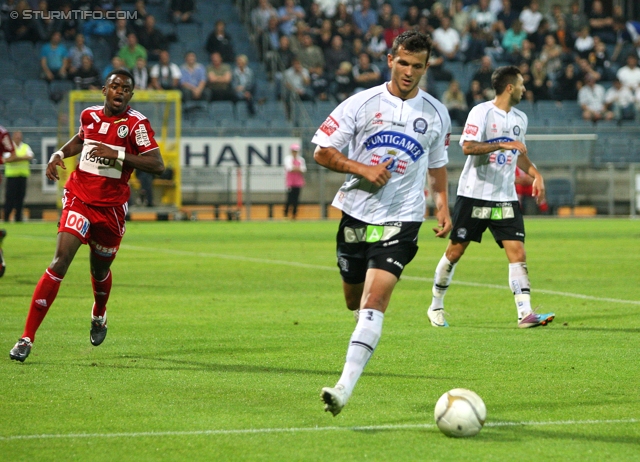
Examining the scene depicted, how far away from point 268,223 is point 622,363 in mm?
22575

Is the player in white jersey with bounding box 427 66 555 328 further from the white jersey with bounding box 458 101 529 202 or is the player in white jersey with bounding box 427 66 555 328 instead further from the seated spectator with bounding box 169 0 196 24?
the seated spectator with bounding box 169 0 196 24

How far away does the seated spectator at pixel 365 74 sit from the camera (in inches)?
1283

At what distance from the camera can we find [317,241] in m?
22.8

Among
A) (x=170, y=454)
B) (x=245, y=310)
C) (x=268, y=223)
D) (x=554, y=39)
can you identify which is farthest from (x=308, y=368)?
(x=554, y=39)

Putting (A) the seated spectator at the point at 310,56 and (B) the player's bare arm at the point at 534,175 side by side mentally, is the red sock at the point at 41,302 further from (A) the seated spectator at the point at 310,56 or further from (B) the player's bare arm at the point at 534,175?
(A) the seated spectator at the point at 310,56

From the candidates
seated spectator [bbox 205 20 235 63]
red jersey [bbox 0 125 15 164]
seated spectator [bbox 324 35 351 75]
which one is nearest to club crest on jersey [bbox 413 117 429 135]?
→ red jersey [bbox 0 125 15 164]

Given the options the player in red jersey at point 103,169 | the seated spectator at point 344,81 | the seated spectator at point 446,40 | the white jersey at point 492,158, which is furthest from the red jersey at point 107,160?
the seated spectator at point 446,40

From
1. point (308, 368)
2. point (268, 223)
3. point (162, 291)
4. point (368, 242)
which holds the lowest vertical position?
point (268, 223)

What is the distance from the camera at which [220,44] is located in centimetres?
3309

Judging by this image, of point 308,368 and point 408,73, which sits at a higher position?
point 408,73

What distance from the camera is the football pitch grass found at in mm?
5484

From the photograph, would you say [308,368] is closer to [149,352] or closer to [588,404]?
[149,352]

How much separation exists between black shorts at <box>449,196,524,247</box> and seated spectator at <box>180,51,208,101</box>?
22310 millimetres

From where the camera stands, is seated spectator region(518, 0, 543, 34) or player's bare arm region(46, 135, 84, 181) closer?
player's bare arm region(46, 135, 84, 181)
